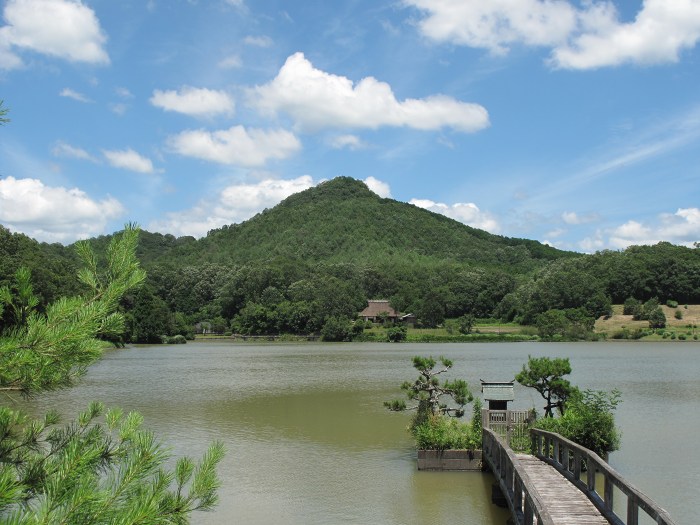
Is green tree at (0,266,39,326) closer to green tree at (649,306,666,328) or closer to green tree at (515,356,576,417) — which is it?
green tree at (515,356,576,417)

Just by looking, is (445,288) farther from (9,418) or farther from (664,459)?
(9,418)

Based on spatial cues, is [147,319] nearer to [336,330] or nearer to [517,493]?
[336,330]

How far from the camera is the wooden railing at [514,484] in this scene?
A: 25.1ft

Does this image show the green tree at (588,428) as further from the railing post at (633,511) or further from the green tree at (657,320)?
the green tree at (657,320)

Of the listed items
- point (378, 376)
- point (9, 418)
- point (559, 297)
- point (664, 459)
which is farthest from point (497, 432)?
point (559, 297)

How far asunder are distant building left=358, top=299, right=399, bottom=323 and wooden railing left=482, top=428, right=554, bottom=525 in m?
92.1

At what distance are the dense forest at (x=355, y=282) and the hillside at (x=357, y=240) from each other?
58 centimetres

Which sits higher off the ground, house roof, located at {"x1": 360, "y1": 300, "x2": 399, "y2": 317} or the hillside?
the hillside

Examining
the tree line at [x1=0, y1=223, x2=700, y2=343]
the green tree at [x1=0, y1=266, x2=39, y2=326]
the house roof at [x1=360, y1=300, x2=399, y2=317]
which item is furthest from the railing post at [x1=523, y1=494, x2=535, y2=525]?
the house roof at [x1=360, y1=300, x2=399, y2=317]

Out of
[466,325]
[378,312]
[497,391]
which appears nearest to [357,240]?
[378,312]

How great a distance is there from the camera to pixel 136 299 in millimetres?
84750

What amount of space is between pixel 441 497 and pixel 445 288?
97.2 m

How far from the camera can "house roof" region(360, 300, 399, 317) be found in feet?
363

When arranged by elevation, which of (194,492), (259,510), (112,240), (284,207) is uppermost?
(284,207)
